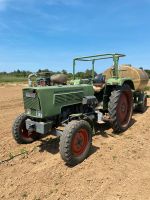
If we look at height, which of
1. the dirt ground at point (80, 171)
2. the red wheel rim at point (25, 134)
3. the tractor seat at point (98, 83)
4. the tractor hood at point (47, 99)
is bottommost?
the dirt ground at point (80, 171)

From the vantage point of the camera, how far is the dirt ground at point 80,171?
399 centimetres

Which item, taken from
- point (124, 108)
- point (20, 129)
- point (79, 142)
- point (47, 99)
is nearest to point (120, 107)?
point (124, 108)

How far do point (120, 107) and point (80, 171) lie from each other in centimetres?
279

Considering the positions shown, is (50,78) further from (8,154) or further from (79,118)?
(8,154)

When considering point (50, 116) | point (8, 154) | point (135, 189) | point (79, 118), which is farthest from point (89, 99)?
point (135, 189)

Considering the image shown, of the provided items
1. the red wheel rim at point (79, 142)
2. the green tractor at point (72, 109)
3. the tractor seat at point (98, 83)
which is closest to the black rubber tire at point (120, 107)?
the green tractor at point (72, 109)

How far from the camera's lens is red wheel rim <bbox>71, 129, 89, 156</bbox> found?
507 cm

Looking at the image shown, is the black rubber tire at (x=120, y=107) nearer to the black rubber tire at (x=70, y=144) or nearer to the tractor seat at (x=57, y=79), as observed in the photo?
the tractor seat at (x=57, y=79)

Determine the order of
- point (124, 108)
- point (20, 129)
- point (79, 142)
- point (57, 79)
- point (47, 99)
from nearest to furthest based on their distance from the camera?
point (79, 142) → point (47, 99) → point (20, 129) → point (57, 79) → point (124, 108)

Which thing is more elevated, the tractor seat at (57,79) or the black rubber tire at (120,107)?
the tractor seat at (57,79)

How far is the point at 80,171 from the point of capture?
15.6 feet

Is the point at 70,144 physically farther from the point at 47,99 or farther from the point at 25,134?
the point at 25,134

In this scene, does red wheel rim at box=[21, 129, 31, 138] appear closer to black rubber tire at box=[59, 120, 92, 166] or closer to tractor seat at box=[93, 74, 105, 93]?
black rubber tire at box=[59, 120, 92, 166]

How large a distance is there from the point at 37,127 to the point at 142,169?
226 cm
